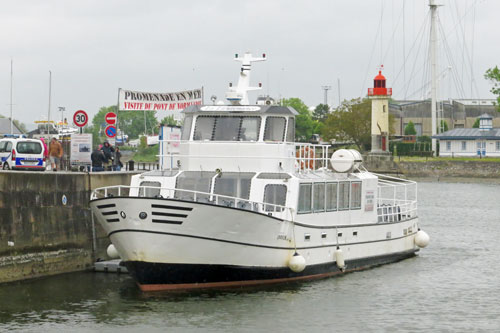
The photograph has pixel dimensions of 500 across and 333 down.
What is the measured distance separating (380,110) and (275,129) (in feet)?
258

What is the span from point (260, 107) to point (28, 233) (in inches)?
309

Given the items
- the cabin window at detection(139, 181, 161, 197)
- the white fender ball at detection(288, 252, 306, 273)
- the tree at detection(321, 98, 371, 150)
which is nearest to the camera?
the white fender ball at detection(288, 252, 306, 273)

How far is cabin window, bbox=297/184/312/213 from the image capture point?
25.8m

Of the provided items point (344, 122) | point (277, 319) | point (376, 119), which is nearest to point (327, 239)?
point (277, 319)

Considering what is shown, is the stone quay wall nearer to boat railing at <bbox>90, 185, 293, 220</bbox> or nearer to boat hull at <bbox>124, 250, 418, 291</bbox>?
boat railing at <bbox>90, 185, 293, 220</bbox>

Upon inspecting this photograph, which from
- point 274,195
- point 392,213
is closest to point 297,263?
point 274,195

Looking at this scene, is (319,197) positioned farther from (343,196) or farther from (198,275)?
(198,275)

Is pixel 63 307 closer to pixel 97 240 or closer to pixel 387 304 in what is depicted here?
pixel 97 240

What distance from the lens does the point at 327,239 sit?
89.0 feet

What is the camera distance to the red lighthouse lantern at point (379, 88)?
104 meters

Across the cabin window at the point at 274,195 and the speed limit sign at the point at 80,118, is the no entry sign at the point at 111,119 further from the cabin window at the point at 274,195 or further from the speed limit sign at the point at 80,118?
the cabin window at the point at 274,195

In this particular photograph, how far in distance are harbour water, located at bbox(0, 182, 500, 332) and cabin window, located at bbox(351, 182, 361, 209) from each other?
2231mm

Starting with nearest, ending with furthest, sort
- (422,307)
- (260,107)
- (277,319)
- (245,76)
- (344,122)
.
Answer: (277,319), (422,307), (260,107), (245,76), (344,122)

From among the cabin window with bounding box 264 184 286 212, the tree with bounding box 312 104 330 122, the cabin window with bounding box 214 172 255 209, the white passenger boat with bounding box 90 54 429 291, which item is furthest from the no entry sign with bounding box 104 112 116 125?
the tree with bounding box 312 104 330 122
